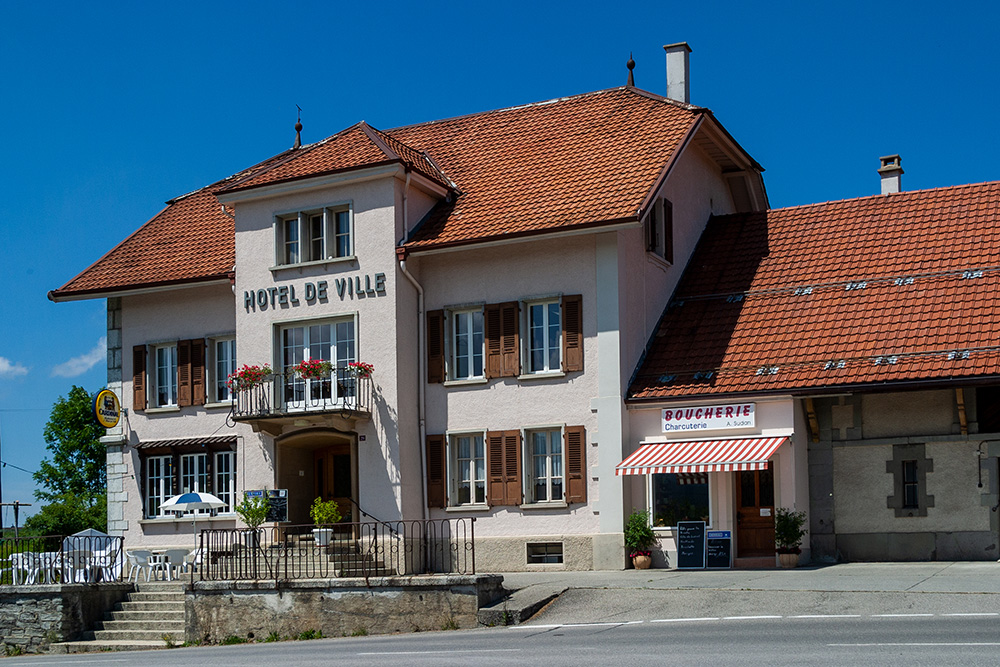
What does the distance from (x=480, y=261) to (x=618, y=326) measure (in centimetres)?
347

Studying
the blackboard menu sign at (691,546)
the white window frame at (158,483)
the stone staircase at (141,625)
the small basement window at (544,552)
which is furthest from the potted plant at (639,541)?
the white window frame at (158,483)

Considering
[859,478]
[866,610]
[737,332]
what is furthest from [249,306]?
[866,610]

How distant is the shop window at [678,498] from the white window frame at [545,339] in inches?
121

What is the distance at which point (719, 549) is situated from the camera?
25.5m

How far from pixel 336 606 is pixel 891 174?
17.9 m

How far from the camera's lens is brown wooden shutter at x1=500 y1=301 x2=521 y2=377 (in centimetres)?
2745

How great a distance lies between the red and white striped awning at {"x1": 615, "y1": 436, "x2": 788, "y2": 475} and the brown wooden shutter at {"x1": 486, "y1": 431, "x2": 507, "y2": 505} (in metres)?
2.69

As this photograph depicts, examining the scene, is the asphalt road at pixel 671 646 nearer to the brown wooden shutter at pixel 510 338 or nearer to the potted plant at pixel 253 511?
the potted plant at pixel 253 511

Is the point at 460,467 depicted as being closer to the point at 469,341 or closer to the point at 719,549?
the point at 469,341

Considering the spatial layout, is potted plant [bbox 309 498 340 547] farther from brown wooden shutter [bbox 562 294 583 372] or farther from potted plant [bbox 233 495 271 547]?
brown wooden shutter [bbox 562 294 583 372]

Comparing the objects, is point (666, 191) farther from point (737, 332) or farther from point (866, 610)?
point (866, 610)

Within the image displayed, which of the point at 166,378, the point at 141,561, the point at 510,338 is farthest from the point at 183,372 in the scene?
the point at 510,338

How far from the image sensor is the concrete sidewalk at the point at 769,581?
20672 millimetres

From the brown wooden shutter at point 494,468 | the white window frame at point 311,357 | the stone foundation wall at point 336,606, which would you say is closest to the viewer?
the stone foundation wall at point 336,606
